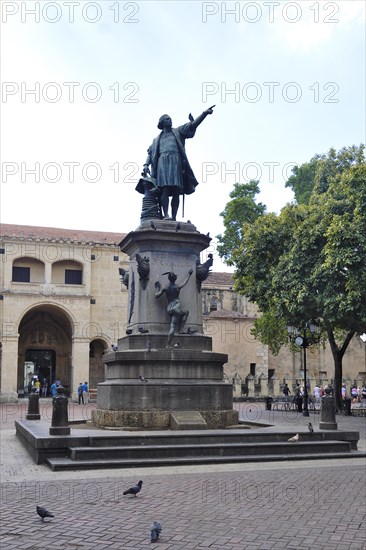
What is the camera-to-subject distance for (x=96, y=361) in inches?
1937

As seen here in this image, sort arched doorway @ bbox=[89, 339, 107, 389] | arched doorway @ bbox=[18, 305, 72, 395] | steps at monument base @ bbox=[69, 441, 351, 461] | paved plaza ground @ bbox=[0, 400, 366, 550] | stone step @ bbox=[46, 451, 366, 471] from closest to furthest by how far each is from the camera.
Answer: paved plaza ground @ bbox=[0, 400, 366, 550] < stone step @ bbox=[46, 451, 366, 471] < steps at monument base @ bbox=[69, 441, 351, 461] < arched doorway @ bbox=[18, 305, 72, 395] < arched doorway @ bbox=[89, 339, 107, 389]

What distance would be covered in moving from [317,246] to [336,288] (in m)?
1.91

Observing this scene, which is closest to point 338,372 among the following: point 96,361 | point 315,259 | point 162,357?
point 315,259

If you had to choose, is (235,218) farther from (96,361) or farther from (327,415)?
(327,415)

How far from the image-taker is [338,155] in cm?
2884

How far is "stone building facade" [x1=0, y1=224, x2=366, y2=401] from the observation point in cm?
4503

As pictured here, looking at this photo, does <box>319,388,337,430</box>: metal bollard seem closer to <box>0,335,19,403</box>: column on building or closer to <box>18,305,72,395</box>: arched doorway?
<box>0,335,19,403</box>: column on building

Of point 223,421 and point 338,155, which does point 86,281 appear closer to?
point 338,155

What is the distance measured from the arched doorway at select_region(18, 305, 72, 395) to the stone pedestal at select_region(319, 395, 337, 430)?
3502cm

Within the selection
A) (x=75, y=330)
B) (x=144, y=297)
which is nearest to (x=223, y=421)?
(x=144, y=297)

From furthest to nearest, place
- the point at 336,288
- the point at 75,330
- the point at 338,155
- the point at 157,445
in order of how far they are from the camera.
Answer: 1. the point at 75,330
2. the point at 338,155
3. the point at 336,288
4. the point at 157,445

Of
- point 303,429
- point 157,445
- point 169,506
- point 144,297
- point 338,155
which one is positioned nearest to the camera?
point 169,506

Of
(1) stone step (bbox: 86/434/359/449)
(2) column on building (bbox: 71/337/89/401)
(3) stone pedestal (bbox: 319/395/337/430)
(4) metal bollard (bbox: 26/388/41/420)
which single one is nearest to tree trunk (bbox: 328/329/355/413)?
(3) stone pedestal (bbox: 319/395/337/430)

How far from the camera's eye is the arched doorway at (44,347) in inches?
1897
